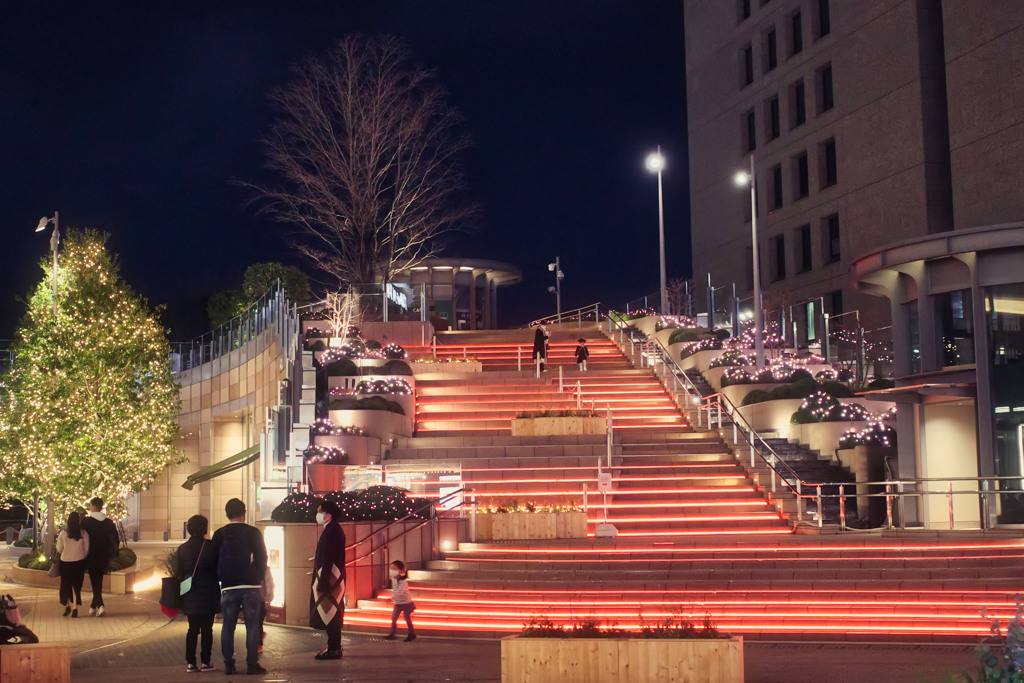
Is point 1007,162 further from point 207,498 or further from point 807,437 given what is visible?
point 207,498

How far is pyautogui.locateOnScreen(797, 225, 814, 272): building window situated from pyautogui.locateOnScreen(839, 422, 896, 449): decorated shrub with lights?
73.0 feet

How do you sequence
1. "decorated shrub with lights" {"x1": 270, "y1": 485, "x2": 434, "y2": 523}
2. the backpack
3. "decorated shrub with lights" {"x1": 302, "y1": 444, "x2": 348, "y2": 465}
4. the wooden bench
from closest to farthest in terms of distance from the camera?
the wooden bench
the backpack
"decorated shrub with lights" {"x1": 270, "y1": 485, "x2": 434, "y2": 523}
"decorated shrub with lights" {"x1": 302, "y1": 444, "x2": 348, "y2": 465}

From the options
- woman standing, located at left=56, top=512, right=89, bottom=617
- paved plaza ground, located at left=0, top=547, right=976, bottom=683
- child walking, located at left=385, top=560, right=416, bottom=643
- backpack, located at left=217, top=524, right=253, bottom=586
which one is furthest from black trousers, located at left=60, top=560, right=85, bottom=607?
backpack, located at left=217, top=524, right=253, bottom=586

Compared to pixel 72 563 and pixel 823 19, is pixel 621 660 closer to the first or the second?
pixel 72 563

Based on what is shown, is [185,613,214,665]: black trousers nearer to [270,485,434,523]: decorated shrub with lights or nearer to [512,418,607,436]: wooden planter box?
[270,485,434,523]: decorated shrub with lights

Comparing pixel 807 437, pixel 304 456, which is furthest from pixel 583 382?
pixel 304 456

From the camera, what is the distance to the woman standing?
1806 centimetres

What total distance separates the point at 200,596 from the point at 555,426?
15.2 m

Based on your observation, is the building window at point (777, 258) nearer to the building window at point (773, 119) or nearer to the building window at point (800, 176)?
the building window at point (800, 176)

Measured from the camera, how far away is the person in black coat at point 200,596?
12.0 metres

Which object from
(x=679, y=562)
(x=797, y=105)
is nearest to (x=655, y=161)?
(x=797, y=105)

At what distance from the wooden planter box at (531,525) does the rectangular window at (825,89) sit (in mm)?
28549

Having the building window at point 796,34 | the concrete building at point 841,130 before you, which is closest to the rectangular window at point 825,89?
the concrete building at point 841,130

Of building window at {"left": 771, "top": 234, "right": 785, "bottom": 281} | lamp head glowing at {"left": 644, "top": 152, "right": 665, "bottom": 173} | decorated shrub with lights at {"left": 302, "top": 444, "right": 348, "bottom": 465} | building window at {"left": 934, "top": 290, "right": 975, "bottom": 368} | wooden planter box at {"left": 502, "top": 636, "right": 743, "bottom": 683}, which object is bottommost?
wooden planter box at {"left": 502, "top": 636, "right": 743, "bottom": 683}
